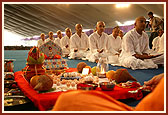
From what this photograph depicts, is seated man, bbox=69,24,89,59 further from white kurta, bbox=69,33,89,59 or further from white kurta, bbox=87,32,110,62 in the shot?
white kurta, bbox=87,32,110,62

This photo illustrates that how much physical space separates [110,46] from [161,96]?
223 inches

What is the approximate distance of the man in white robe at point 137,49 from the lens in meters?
4.25

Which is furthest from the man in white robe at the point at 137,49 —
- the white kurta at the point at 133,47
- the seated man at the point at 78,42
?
the seated man at the point at 78,42

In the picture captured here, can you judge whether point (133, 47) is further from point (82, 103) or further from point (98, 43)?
point (82, 103)

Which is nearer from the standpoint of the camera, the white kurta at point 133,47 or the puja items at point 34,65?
the puja items at point 34,65

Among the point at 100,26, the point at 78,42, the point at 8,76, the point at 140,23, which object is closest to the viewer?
the point at 8,76

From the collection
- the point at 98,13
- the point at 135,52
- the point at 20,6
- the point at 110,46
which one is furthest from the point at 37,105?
the point at 20,6

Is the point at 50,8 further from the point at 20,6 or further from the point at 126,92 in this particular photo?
the point at 126,92

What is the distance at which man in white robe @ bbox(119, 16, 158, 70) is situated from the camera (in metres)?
4.25

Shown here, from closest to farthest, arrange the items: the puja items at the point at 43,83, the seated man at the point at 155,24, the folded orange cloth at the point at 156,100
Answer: the folded orange cloth at the point at 156,100 < the puja items at the point at 43,83 < the seated man at the point at 155,24

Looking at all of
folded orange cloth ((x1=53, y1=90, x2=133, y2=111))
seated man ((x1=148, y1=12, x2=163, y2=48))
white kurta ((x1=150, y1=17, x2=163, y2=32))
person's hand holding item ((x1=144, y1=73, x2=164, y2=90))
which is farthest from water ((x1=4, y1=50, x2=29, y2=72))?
white kurta ((x1=150, y1=17, x2=163, y2=32))

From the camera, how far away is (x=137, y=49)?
4.52 m

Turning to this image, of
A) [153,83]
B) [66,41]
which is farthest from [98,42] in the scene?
[153,83]

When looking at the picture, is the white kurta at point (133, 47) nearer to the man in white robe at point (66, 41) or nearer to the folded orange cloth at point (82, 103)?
the folded orange cloth at point (82, 103)
